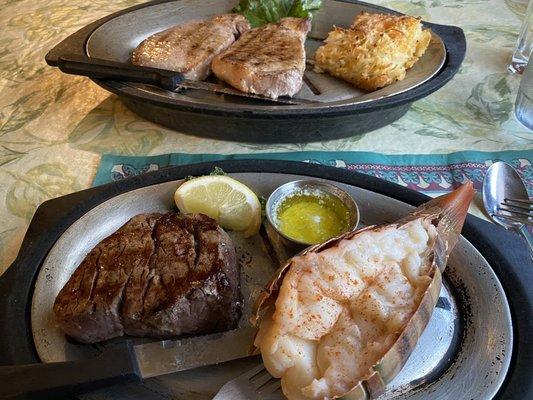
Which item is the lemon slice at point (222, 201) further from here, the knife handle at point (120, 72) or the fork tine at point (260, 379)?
the knife handle at point (120, 72)

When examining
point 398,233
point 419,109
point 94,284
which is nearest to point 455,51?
point 419,109

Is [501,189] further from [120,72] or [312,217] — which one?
[120,72]

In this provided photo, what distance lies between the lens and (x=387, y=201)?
1431mm

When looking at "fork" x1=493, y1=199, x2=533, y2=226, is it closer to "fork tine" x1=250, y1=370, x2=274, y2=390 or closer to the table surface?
the table surface

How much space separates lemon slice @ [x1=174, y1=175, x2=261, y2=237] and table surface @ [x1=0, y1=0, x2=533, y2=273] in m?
0.50

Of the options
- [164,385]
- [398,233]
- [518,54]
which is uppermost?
[398,233]

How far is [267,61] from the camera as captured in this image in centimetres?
212

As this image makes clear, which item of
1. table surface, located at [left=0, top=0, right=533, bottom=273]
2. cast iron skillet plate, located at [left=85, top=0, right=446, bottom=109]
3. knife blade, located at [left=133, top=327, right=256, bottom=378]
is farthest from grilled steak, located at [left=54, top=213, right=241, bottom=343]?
cast iron skillet plate, located at [left=85, top=0, right=446, bottom=109]

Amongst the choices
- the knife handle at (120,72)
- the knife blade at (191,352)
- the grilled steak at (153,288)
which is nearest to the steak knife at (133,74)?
the knife handle at (120,72)

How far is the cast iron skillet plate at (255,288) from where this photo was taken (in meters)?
1.09

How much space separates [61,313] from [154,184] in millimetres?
479

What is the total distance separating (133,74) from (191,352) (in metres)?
1.20

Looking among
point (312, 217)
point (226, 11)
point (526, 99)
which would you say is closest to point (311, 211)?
point (312, 217)

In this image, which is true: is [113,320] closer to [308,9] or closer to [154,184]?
[154,184]
